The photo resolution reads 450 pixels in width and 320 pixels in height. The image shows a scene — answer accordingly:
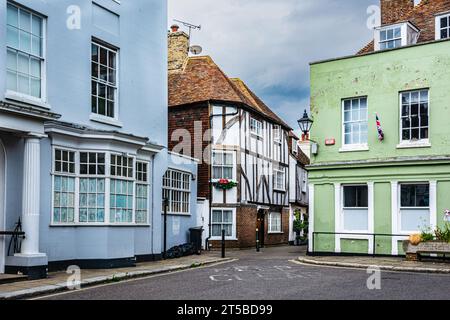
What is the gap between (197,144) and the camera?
2847 centimetres

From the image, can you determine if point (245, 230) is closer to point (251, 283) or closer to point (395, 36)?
point (395, 36)

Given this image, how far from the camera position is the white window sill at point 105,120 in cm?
1625

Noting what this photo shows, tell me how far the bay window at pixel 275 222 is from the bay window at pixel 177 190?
10.1 metres

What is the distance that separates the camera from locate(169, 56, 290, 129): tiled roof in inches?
1135

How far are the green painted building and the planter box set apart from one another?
4.86ft

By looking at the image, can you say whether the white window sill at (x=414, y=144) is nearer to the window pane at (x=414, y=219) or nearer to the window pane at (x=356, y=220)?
the window pane at (x=414, y=219)

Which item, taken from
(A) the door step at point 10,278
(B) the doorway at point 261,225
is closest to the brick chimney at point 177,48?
(B) the doorway at point 261,225

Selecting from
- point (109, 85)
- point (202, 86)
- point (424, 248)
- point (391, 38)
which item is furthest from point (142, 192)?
point (202, 86)

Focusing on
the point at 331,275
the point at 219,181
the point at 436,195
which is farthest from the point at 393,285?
the point at 219,181

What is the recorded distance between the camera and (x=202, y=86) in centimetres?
2950

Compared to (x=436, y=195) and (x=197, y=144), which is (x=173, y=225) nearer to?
(x=197, y=144)

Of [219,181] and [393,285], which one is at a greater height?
[219,181]

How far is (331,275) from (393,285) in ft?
7.66
